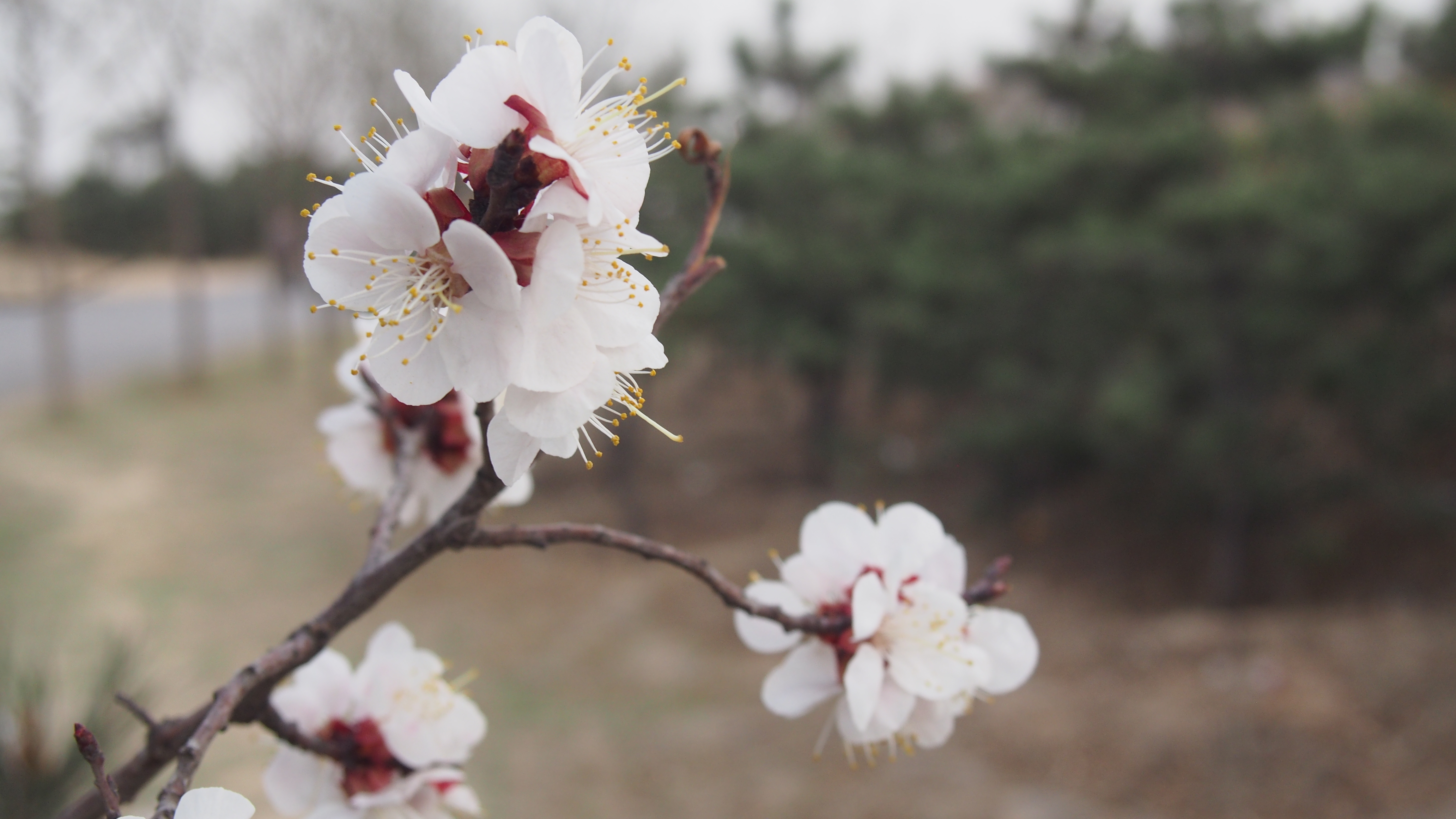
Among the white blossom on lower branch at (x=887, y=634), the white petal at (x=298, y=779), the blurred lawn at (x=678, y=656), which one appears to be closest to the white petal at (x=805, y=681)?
the white blossom on lower branch at (x=887, y=634)

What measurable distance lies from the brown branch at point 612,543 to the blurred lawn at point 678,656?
3.65ft

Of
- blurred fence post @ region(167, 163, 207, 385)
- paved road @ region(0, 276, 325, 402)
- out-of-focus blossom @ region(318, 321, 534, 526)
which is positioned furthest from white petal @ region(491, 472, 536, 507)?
blurred fence post @ region(167, 163, 207, 385)

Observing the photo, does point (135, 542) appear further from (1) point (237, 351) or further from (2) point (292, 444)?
(1) point (237, 351)

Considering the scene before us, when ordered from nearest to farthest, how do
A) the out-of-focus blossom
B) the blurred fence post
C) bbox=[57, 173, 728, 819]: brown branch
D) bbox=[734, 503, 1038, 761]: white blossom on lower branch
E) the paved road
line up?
bbox=[57, 173, 728, 819]: brown branch
bbox=[734, 503, 1038, 761]: white blossom on lower branch
the out-of-focus blossom
the paved road
the blurred fence post

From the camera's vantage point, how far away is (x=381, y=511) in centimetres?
71

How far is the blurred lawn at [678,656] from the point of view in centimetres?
368

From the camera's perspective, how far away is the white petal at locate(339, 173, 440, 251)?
0.45m

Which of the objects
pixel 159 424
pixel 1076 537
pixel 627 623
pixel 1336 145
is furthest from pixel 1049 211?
pixel 159 424

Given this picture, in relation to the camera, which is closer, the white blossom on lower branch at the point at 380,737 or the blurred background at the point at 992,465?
the white blossom on lower branch at the point at 380,737

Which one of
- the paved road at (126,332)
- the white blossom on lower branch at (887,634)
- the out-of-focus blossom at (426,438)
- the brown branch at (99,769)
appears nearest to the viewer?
the brown branch at (99,769)

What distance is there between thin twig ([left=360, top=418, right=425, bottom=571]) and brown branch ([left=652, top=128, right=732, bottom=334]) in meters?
0.25

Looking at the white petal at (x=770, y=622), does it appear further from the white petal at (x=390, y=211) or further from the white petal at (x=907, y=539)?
the white petal at (x=390, y=211)

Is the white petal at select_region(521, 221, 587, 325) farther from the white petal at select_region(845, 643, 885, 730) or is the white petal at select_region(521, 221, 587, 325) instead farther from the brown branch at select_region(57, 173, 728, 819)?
the white petal at select_region(845, 643, 885, 730)

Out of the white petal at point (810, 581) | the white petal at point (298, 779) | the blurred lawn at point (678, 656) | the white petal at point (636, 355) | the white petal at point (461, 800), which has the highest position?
the blurred lawn at point (678, 656)
